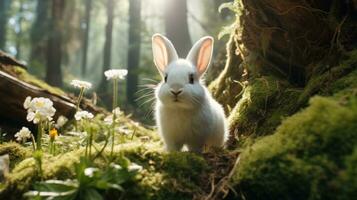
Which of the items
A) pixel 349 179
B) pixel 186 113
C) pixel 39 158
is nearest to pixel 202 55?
pixel 186 113

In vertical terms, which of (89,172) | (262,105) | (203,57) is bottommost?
(89,172)

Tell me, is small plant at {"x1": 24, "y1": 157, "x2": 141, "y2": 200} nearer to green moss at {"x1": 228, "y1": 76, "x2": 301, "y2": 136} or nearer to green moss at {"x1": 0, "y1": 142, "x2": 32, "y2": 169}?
green moss at {"x1": 0, "y1": 142, "x2": 32, "y2": 169}

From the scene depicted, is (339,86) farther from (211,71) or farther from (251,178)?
(211,71)

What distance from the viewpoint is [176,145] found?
475 centimetres

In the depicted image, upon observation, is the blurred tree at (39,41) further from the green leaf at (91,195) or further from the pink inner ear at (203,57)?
the green leaf at (91,195)

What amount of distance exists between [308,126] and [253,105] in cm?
227

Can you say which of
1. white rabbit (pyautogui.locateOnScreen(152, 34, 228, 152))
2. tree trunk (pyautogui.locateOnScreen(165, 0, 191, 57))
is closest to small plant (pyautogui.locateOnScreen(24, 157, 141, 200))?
white rabbit (pyautogui.locateOnScreen(152, 34, 228, 152))

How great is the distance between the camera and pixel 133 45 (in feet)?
63.8

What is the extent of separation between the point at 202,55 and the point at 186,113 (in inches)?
35.3

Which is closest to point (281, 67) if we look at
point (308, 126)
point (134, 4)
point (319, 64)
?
point (319, 64)

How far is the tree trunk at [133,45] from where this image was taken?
67.4 feet

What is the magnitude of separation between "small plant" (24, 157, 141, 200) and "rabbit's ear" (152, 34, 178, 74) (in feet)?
7.13

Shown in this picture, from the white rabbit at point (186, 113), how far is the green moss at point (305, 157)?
4.11 feet

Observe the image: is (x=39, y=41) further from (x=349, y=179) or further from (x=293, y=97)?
(x=349, y=179)
